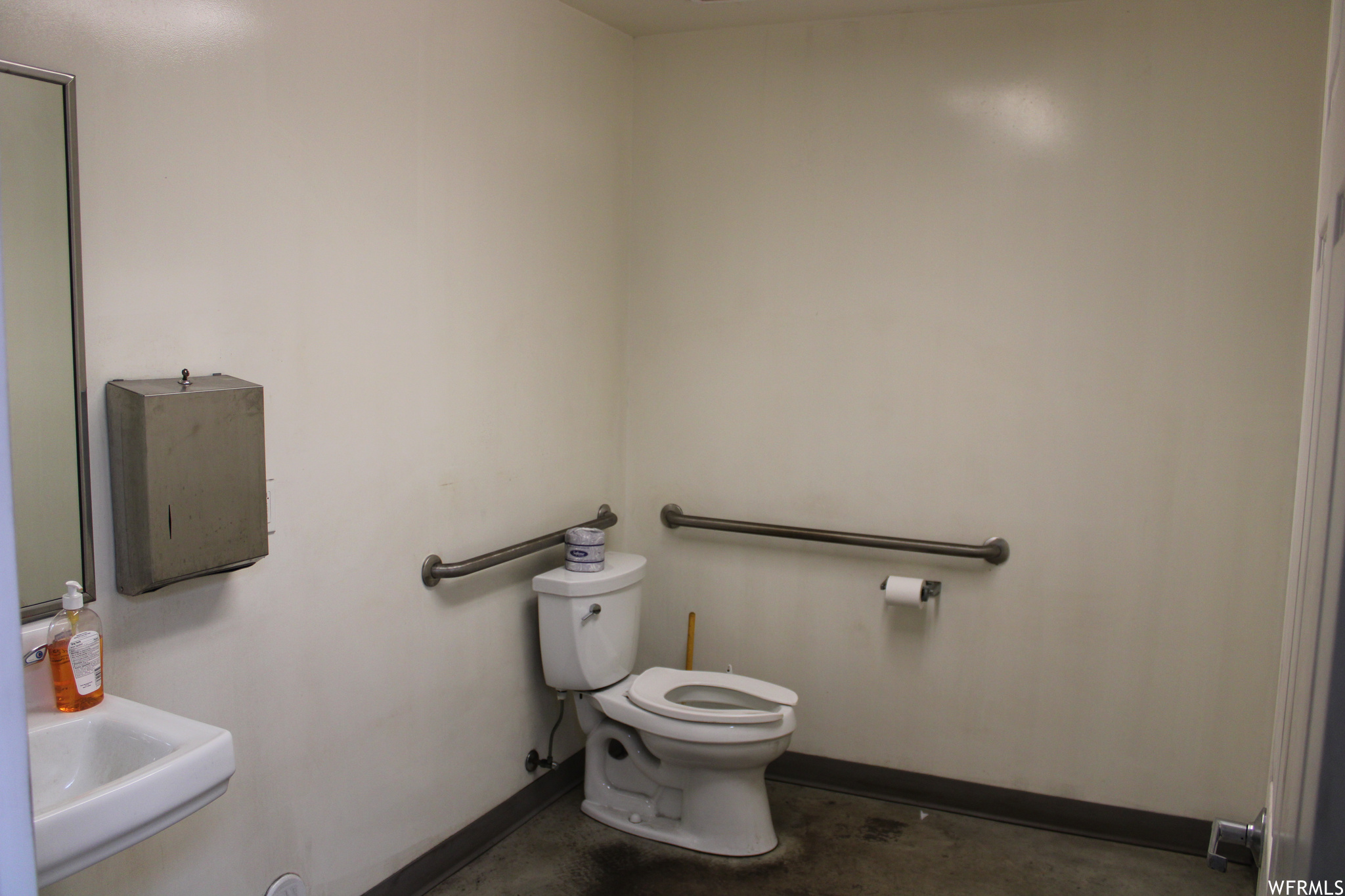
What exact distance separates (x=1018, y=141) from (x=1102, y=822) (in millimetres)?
2062

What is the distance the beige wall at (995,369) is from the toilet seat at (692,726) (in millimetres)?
525

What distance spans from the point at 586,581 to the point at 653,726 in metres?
0.45

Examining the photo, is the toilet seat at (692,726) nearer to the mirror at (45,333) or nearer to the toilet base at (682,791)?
the toilet base at (682,791)

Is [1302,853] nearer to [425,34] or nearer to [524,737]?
[425,34]

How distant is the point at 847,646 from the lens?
2943mm

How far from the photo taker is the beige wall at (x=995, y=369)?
2482mm

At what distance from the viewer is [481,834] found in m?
2.52

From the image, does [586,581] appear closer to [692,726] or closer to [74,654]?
[692,726]

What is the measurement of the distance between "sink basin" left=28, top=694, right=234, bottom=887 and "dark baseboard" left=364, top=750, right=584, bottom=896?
96 cm

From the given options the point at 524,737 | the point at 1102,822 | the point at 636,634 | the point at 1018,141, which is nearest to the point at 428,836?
the point at 524,737

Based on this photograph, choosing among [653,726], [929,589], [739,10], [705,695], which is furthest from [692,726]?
[739,10]

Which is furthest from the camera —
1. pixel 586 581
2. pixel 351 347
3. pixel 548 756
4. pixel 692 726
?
pixel 548 756

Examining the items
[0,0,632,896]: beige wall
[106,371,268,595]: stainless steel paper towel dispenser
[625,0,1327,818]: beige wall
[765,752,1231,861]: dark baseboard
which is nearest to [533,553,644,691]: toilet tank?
[0,0,632,896]: beige wall

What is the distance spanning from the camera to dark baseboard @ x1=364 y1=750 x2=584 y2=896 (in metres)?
2.26
